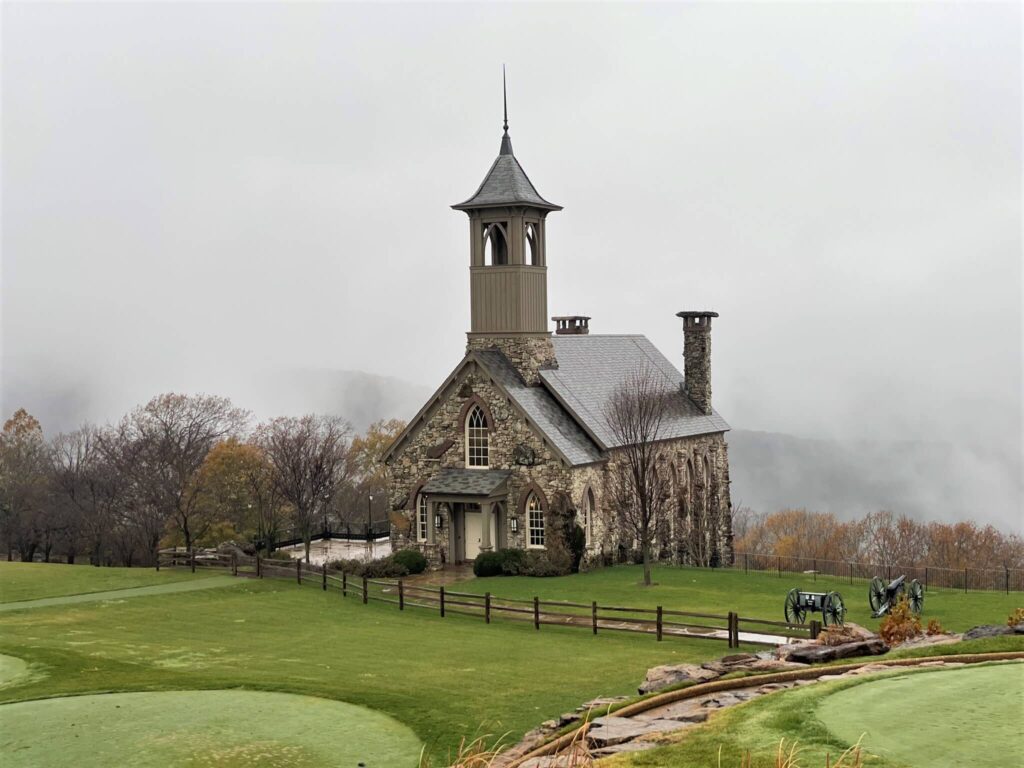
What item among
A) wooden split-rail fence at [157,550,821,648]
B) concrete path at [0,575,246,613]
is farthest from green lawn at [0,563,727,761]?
concrete path at [0,575,246,613]

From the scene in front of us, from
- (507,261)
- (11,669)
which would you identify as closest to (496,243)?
(507,261)

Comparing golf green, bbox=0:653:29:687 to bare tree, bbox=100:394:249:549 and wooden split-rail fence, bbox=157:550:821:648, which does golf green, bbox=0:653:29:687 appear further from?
bare tree, bbox=100:394:249:549

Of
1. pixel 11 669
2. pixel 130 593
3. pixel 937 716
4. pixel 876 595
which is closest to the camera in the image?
pixel 937 716

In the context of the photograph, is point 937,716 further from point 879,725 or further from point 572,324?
point 572,324

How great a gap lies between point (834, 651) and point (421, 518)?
28670 mm

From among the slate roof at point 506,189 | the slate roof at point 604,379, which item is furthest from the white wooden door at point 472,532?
the slate roof at point 506,189

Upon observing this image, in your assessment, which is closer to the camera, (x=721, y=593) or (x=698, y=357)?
(x=721, y=593)

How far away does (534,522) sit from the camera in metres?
42.2

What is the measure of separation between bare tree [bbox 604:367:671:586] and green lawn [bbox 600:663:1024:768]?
23.8 meters

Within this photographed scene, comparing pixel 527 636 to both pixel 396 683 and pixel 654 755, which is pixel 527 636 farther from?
pixel 654 755

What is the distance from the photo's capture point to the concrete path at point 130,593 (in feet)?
106

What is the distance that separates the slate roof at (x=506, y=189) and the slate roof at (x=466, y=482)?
31.5ft

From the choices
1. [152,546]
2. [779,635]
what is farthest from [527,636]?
[152,546]

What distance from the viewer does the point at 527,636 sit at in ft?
91.7
